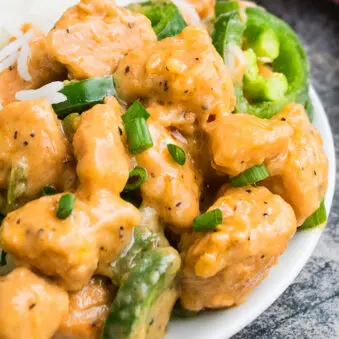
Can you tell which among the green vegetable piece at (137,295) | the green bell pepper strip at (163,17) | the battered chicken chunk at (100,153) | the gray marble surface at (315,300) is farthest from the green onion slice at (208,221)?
the green bell pepper strip at (163,17)

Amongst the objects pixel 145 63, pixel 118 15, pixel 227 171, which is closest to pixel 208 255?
pixel 227 171

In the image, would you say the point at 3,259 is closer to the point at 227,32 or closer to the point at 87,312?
the point at 87,312

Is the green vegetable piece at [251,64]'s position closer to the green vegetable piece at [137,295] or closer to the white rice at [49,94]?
the white rice at [49,94]

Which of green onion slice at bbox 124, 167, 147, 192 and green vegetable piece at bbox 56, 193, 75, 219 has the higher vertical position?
green vegetable piece at bbox 56, 193, 75, 219

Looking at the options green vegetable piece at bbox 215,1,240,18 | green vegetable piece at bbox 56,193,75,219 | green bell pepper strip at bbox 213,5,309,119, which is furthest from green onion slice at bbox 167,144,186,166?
Result: green vegetable piece at bbox 215,1,240,18

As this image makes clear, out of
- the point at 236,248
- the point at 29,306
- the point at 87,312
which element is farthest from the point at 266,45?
the point at 29,306

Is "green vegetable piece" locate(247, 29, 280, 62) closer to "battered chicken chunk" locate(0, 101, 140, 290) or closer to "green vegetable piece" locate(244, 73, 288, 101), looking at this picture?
"green vegetable piece" locate(244, 73, 288, 101)

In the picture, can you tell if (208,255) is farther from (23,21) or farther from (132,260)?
(23,21)

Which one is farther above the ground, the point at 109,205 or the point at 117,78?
the point at 117,78
